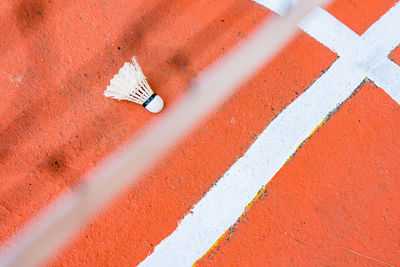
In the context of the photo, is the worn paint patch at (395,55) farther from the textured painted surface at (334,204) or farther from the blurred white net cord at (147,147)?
the blurred white net cord at (147,147)

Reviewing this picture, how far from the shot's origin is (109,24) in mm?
2424

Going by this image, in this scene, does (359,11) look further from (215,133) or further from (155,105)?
(155,105)

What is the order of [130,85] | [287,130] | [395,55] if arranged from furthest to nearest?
[395,55]
[287,130]
[130,85]

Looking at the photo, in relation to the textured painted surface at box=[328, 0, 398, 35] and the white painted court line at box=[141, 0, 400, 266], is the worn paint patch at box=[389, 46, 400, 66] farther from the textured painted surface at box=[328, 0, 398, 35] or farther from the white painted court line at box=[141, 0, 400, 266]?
the textured painted surface at box=[328, 0, 398, 35]

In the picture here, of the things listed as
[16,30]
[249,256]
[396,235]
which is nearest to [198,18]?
[16,30]

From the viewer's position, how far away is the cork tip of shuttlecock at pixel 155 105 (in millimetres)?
2137

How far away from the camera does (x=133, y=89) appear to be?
6.82 ft

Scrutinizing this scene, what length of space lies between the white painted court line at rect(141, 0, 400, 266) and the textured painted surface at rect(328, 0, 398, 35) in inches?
2.2

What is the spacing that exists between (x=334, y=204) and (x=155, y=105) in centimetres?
166

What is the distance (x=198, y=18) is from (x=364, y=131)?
70.2 inches

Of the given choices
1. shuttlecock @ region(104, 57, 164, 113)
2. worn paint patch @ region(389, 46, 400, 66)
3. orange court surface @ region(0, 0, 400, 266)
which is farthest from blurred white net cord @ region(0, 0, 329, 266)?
worn paint patch @ region(389, 46, 400, 66)

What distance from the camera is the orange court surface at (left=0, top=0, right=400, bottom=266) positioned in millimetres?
2041

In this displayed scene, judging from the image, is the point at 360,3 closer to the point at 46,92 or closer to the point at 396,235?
the point at 396,235

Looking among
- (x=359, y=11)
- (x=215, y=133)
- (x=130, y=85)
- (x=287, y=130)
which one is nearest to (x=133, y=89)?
(x=130, y=85)
